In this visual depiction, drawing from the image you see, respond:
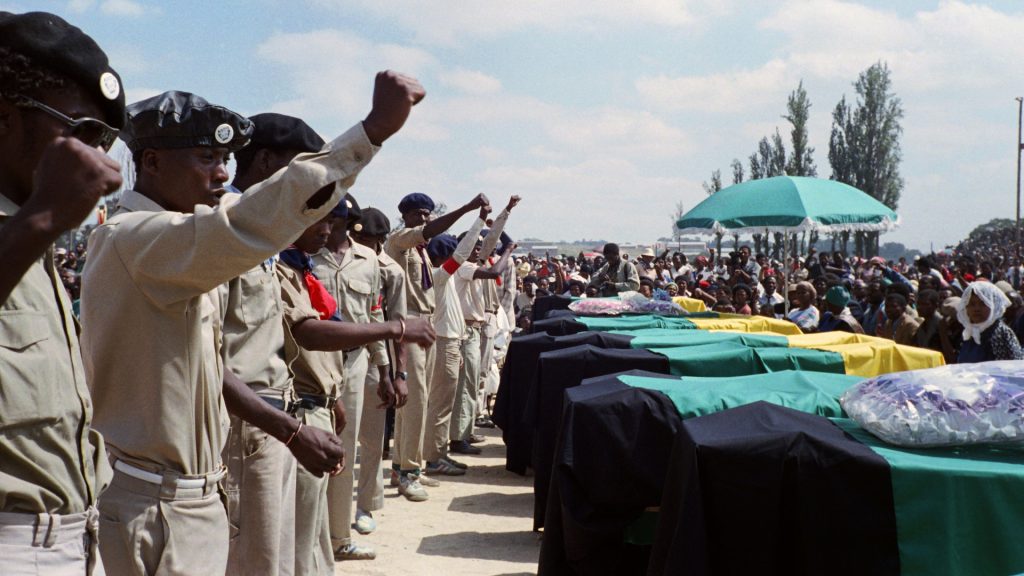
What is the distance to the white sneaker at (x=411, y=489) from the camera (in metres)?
7.16

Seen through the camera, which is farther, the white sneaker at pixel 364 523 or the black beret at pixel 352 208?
the white sneaker at pixel 364 523

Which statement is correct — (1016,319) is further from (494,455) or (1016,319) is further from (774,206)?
(494,455)

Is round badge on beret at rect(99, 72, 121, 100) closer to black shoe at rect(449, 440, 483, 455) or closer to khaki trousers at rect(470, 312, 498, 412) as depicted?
black shoe at rect(449, 440, 483, 455)

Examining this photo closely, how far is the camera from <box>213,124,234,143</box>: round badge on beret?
234cm

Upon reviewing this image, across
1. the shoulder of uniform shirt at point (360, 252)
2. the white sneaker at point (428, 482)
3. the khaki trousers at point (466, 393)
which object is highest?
the shoulder of uniform shirt at point (360, 252)

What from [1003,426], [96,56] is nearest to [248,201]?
[96,56]

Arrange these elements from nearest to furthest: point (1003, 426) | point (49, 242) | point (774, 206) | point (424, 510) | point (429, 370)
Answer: point (49, 242) < point (1003, 426) < point (424, 510) < point (429, 370) < point (774, 206)

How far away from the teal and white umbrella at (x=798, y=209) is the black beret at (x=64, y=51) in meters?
8.95

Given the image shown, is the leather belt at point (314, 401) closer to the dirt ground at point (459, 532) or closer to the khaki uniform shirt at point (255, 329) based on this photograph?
the khaki uniform shirt at point (255, 329)

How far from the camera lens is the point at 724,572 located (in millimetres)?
3326

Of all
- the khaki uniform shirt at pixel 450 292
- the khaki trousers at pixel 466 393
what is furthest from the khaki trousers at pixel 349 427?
the khaki trousers at pixel 466 393

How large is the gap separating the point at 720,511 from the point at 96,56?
247 centimetres

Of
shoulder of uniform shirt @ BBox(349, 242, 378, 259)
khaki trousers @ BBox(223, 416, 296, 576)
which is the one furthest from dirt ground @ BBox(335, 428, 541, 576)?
khaki trousers @ BBox(223, 416, 296, 576)

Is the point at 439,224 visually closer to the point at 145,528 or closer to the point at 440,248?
the point at 440,248
